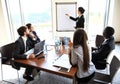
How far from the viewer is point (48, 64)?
7.06 feet

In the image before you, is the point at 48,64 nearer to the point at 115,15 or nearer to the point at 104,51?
the point at 104,51

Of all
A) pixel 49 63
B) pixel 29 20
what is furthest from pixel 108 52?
pixel 29 20

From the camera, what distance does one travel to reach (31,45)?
2812 mm

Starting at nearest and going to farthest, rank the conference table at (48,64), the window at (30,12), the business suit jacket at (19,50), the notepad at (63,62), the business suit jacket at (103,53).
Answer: the conference table at (48,64), the notepad at (63,62), the business suit jacket at (19,50), the business suit jacket at (103,53), the window at (30,12)

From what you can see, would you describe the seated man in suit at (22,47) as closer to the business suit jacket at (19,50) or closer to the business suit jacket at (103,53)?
the business suit jacket at (19,50)

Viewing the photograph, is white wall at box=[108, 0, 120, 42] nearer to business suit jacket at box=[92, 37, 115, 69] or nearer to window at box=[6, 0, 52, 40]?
window at box=[6, 0, 52, 40]

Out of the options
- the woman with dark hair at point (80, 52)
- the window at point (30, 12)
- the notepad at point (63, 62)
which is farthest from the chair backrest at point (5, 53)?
the window at point (30, 12)

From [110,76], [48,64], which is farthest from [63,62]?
[110,76]

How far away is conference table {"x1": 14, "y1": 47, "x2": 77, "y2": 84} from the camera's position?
1888 millimetres

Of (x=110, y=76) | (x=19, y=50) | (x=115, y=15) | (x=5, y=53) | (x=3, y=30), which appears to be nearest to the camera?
(x=110, y=76)

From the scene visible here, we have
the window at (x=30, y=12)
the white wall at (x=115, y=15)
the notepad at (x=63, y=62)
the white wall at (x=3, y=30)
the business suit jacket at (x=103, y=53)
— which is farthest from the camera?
the window at (x=30, y=12)

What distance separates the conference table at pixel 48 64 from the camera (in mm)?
1888

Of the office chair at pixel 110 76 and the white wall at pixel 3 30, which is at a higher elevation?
the white wall at pixel 3 30

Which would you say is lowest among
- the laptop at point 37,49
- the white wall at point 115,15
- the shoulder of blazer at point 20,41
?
the laptop at point 37,49
